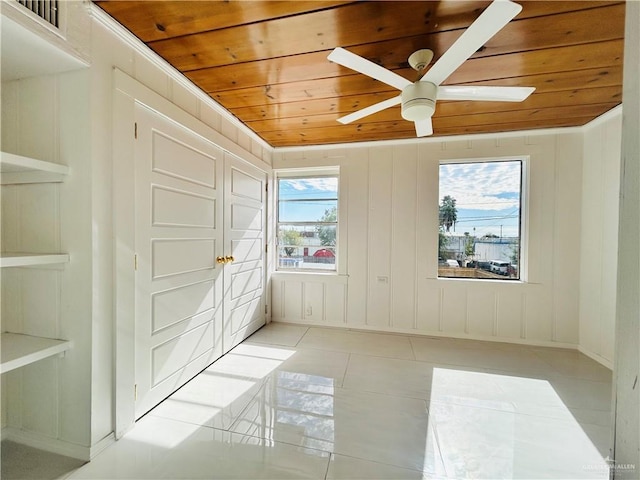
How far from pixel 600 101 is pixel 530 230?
132 cm

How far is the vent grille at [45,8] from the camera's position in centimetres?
115

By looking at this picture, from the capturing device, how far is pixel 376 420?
1.71 meters

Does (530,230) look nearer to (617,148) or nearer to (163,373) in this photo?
(617,148)

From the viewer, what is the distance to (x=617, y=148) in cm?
241

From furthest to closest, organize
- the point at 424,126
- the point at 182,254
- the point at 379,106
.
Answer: the point at 424,126 < the point at 182,254 < the point at 379,106

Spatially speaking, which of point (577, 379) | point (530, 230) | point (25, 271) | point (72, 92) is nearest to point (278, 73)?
point (72, 92)

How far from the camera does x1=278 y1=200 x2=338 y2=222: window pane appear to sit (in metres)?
3.57

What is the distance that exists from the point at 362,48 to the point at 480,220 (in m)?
2.50

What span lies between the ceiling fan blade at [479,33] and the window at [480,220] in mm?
2014

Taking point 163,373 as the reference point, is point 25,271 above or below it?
above

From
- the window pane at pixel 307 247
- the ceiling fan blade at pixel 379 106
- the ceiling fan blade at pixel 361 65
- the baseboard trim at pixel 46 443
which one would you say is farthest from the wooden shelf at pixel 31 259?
the window pane at pixel 307 247

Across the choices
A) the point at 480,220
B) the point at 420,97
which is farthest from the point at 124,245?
the point at 480,220

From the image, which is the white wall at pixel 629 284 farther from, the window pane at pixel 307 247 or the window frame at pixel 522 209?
the window pane at pixel 307 247

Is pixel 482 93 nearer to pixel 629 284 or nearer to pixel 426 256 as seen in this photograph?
pixel 629 284
